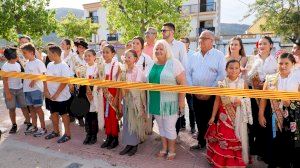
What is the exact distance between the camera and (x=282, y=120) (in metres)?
3.71

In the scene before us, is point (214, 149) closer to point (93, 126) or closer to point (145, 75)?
point (145, 75)

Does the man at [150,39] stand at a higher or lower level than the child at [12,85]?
higher

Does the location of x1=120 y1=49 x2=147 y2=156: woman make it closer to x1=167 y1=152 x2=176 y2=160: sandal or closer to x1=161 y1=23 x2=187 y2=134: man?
x1=167 y1=152 x2=176 y2=160: sandal

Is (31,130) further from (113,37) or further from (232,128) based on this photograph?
(113,37)

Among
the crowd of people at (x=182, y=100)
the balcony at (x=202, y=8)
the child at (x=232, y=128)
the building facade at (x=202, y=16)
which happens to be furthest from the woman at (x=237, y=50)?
the balcony at (x=202, y=8)

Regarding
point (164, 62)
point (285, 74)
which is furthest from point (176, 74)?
point (285, 74)

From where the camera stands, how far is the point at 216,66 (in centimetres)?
435

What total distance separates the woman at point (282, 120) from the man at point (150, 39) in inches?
87.7

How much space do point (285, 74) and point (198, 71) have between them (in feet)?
4.04

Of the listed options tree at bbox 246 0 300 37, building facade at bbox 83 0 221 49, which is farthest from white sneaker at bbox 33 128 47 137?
building facade at bbox 83 0 221 49

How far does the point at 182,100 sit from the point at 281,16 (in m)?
19.7

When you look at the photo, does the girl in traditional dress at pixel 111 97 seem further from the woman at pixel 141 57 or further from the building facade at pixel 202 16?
the building facade at pixel 202 16

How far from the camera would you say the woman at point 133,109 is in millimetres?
4531

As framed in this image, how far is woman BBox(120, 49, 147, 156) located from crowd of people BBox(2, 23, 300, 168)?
2 centimetres
